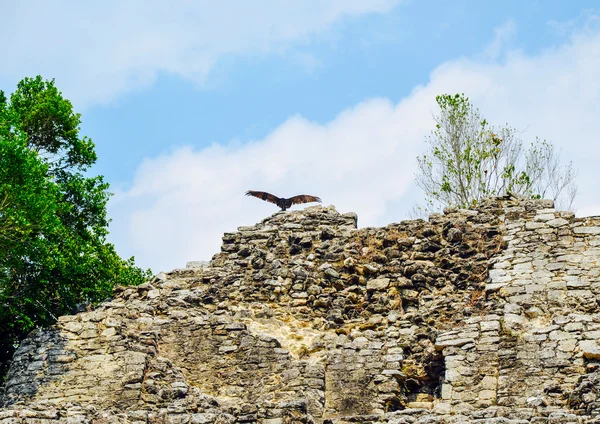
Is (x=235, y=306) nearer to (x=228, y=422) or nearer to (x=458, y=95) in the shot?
(x=228, y=422)

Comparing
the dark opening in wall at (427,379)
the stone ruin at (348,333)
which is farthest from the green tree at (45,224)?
the dark opening in wall at (427,379)

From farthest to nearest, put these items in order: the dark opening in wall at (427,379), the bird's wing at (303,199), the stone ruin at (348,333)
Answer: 1. the bird's wing at (303,199)
2. the dark opening in wall at (427,379)
3. the stone ruin at (348,333)

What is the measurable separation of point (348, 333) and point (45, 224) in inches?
262

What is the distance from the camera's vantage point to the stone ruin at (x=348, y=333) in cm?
1827

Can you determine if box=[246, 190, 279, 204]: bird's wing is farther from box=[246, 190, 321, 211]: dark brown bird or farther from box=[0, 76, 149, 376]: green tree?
box=[0, 76, 149, 376]: green tree

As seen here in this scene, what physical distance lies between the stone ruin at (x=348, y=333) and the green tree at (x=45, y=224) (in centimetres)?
229

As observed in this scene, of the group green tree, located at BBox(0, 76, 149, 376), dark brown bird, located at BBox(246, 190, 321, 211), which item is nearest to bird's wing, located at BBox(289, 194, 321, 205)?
dark brown bird, located at BBox(246, 190, 321, 211)

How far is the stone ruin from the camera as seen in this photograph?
18266 mm

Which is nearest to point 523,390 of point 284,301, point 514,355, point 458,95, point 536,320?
point 514,355

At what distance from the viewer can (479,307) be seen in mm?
21078

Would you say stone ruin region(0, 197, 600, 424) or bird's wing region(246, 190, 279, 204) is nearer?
stone ruin region(0, 197, 600, 424)

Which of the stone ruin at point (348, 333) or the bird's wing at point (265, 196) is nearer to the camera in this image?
the stone ruin at point (348, 333)

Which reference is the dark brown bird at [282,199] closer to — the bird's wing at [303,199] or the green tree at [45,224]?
the bird's wing at [303,199]

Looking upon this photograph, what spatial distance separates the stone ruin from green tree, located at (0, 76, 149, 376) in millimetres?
2292
